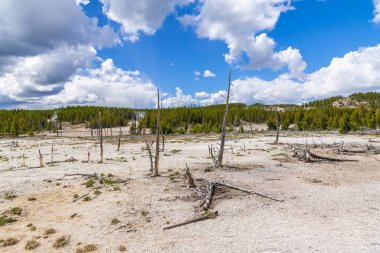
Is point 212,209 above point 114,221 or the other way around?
above

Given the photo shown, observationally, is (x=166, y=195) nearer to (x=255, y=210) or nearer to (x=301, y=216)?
(x=255, y=210)

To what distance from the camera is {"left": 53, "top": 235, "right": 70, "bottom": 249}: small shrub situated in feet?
39.7

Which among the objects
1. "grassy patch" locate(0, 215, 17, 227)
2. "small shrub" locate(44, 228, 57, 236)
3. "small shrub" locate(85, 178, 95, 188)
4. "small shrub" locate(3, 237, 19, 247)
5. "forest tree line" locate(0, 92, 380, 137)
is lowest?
"small shrub" locate(3, 237, 19, 247)

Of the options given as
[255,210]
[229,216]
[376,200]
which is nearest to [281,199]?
[255,210]

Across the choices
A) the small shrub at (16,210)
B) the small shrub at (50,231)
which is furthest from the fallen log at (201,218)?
the small shrub at (16,210)

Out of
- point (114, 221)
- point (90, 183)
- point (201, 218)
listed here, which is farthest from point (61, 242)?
point (90, 183)

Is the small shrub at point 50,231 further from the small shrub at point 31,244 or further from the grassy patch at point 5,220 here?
the grassy patch at point 5,220

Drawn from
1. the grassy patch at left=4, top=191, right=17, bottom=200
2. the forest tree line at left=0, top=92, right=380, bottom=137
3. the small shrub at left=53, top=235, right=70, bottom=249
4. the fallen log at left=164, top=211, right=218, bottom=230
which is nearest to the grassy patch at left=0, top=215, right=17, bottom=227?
the small shrub at left=53, top=235, right=70, bottom=249

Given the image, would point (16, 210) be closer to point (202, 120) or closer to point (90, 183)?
point (90, 183)

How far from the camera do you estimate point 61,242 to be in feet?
40.6

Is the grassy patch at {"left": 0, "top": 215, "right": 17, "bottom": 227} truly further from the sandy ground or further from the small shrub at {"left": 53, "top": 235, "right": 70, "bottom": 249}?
the small shrub at {"left": 53, "top": 235, "right": 70, "bottom": 249}

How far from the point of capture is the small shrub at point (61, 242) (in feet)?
39.7

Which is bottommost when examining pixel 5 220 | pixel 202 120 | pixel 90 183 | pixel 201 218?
pixel 5 220

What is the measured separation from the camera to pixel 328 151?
39.5 metres
